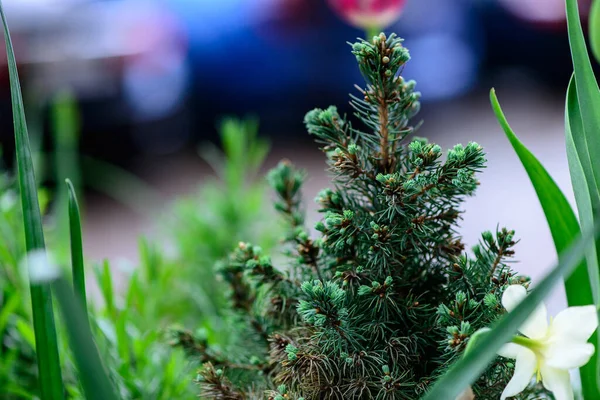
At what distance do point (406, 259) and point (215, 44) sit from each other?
3901 mm

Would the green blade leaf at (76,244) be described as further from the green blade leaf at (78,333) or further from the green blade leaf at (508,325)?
the green blade leaf at (508,325)

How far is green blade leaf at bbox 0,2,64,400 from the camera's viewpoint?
21.2 inches

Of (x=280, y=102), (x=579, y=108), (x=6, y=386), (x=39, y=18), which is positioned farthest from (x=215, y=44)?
(x=579, y=108)

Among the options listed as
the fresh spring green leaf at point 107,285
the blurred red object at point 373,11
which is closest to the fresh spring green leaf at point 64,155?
the fresh spring green leaf at point 107,285

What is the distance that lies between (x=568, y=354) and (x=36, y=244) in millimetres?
415

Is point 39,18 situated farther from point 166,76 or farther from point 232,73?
point 232,73

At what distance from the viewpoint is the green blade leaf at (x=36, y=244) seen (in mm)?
538

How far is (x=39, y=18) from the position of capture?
3.85 m

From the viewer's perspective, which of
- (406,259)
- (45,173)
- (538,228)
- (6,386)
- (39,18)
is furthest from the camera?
(39,18)

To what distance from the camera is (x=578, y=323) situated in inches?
18.6

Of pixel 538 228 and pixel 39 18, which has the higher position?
pixel 39 18

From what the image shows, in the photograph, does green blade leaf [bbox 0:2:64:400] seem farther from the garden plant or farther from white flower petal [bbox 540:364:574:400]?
white flower petal [bbox 540:364:574:400]

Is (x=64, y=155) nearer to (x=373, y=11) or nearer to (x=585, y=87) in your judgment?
(x=373, y=11)

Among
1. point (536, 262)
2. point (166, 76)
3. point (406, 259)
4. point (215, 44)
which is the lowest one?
point (406, 259)
